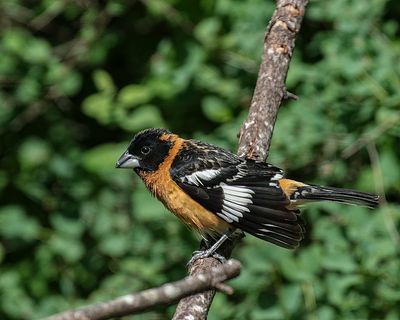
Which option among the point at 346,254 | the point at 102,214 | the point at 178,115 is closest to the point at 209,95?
the point at 178,115

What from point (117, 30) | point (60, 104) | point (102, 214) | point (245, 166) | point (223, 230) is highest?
point (117, 30)

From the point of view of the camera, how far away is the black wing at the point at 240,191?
366 cm

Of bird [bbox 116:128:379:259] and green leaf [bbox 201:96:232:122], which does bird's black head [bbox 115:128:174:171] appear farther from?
green leaf [bbox 201:96:232:122]

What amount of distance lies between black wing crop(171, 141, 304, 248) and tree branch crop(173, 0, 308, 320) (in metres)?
0.09

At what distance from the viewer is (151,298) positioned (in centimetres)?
170

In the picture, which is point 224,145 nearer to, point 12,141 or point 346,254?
point 346,254

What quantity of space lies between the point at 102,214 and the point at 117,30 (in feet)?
5.32

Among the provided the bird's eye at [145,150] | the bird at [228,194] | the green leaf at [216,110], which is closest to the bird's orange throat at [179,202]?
the bird at [228,194]

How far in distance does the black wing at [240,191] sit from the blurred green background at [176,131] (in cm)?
75

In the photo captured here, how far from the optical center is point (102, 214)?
551cm

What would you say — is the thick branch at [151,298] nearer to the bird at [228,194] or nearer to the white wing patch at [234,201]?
the bird at [228,194]

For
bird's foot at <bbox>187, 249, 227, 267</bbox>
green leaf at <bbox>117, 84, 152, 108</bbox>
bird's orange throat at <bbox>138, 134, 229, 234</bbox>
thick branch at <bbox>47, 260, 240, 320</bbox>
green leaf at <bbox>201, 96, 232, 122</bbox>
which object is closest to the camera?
thick branch at <bbox>47, 260, 240, 320</bbox>

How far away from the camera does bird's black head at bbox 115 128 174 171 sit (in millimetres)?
4184

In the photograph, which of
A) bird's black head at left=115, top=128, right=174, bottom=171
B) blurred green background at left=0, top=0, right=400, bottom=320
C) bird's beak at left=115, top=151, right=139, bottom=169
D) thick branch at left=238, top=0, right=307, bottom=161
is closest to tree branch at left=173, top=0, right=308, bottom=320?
thick branch at left=238, top=0, right=307, bottom=161
